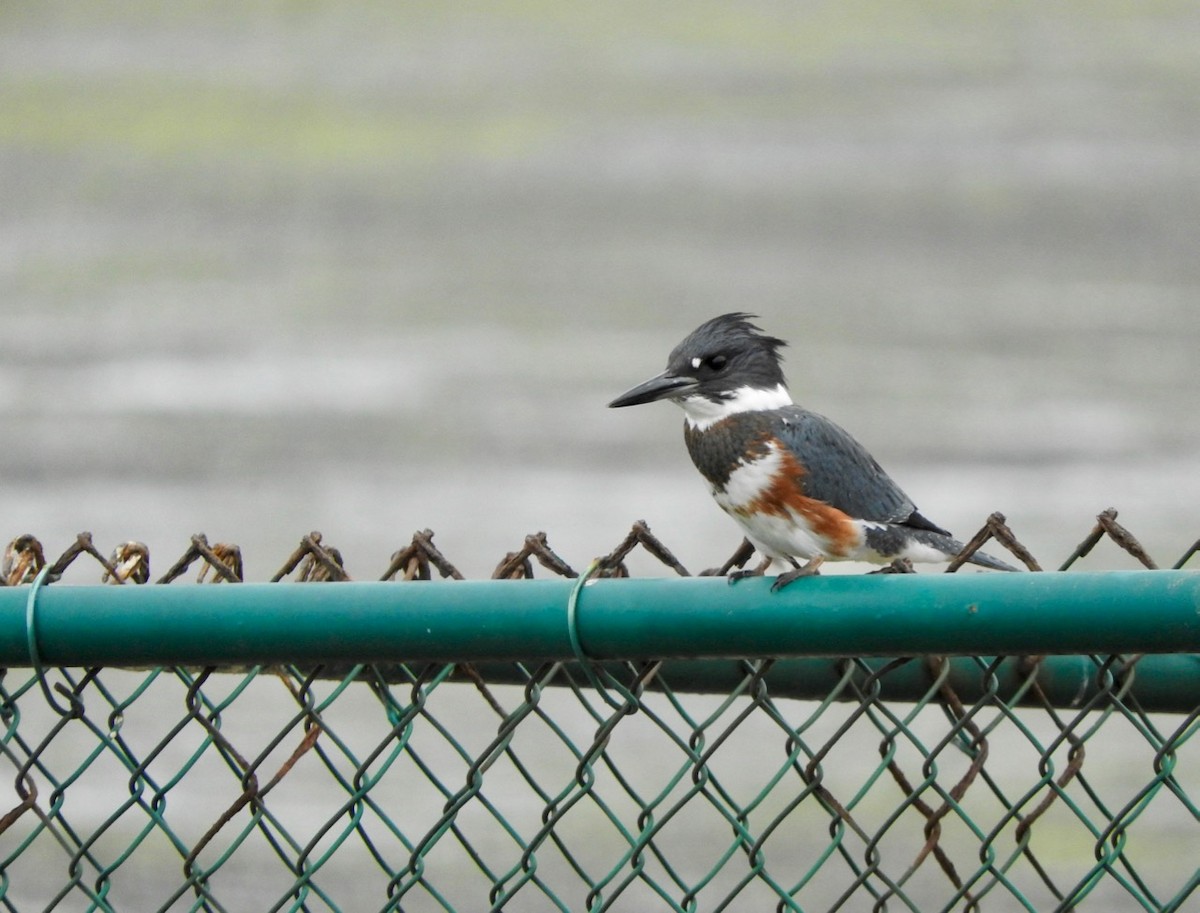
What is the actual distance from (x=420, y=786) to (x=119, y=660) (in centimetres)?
226

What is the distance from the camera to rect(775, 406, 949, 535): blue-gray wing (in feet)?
7.54

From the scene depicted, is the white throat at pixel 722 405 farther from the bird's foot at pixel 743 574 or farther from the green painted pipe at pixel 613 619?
the green painted pipe at pixel 613 619

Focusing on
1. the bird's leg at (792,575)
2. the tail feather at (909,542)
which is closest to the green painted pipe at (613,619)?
the bird's leg at (792,575)

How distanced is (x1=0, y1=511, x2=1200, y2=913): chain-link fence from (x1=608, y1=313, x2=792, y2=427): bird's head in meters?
0.43

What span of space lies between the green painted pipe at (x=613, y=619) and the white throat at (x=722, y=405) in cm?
96

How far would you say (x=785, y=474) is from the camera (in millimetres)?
2287

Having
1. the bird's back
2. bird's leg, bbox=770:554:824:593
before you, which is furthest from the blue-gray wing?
bird's leg, bbox=770:554:824:593

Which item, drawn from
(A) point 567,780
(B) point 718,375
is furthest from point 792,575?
(A) point 567,780

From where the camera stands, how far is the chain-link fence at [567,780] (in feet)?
5.39

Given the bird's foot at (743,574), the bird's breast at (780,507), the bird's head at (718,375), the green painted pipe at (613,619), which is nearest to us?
the green painted pipe at (613,619)

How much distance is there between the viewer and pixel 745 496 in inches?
91.7

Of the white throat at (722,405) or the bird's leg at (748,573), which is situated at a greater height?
the white throat at (722,405)

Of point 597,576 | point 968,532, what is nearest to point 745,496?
point 597,576

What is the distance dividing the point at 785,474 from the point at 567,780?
163 cm
